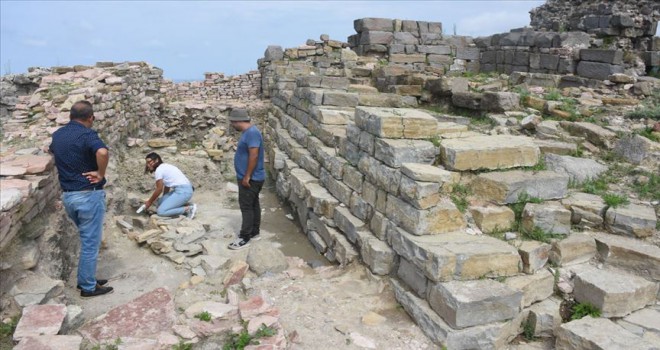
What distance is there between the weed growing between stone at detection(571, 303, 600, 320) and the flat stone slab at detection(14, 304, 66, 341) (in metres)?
4.22

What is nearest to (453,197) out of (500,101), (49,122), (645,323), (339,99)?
(645,323)

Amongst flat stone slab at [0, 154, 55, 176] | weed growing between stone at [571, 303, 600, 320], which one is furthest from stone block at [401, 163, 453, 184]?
flat stone slab at [0, 154, 55, 176]

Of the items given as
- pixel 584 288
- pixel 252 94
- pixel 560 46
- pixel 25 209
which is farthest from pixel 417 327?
pixel 252 94

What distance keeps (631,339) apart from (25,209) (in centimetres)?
527

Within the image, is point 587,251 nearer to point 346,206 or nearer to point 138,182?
point 346,206

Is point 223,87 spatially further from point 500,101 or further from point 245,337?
point 245,337

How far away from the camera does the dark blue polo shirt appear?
433cm

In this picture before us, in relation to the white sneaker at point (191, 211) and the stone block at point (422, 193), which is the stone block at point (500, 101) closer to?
the stone block at point (422, 193)

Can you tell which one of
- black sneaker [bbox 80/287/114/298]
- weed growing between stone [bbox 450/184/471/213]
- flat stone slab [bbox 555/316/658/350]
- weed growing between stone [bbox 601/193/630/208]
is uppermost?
weed growing between stone [bbox 450/184/471/213]

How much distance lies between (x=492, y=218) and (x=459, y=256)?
819 millimetres

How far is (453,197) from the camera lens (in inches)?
Answer: 183

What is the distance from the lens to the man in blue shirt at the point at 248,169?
6.02 m

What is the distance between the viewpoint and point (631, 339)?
11.4ft

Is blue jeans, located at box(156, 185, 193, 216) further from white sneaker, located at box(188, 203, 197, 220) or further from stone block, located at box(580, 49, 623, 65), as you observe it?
stone block, located at box(580, 49, 623, 65)
